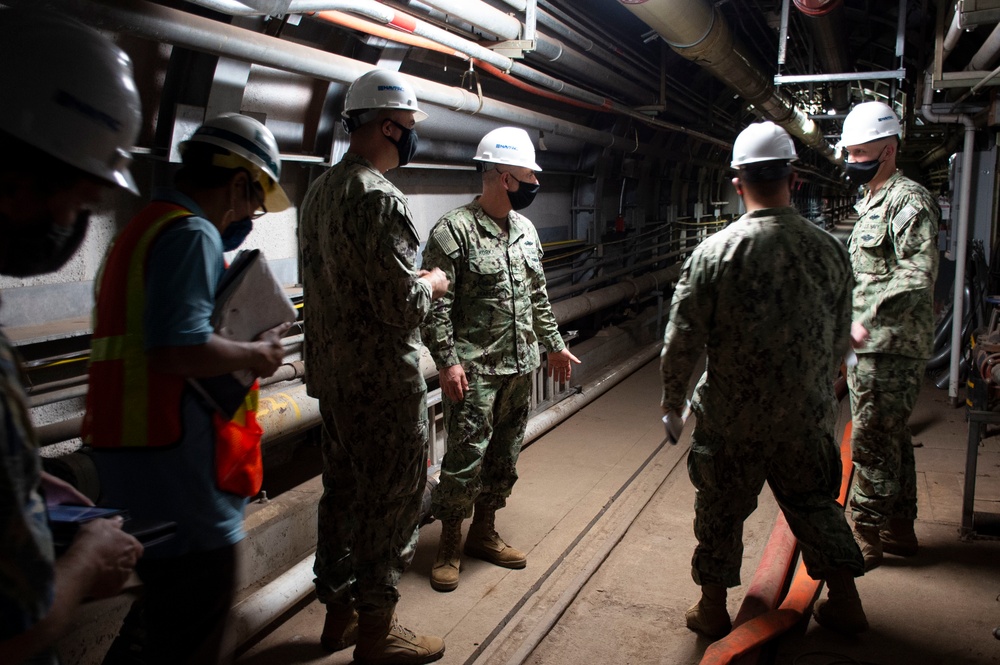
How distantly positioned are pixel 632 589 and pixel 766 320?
1.32 metres

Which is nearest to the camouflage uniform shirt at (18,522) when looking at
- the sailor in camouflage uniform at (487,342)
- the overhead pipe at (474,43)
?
the overhead pipe at (474,43)

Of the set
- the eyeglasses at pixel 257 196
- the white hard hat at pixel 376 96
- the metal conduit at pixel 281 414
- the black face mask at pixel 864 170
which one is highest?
the white hard hat at pixel 376 96

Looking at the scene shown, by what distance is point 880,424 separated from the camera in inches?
117

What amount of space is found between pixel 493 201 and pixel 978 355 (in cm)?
231

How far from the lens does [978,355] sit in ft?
10.8

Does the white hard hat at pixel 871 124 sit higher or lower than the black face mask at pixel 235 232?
higher

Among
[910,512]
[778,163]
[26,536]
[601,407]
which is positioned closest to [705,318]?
[778,163]

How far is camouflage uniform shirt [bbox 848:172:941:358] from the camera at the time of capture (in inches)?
114

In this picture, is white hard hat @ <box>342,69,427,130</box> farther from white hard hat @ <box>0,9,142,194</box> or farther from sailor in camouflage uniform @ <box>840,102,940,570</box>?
sailor in camouflage uniform @ <box>840,102,940,570</box>

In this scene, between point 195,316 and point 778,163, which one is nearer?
point 195,316

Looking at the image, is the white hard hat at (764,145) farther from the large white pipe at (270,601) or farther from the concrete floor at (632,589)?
the large white pipe at (270,601)

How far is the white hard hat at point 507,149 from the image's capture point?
302cm

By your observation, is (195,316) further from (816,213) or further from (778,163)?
(816,213)

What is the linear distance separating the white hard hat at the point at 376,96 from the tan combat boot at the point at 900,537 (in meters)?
2.69
